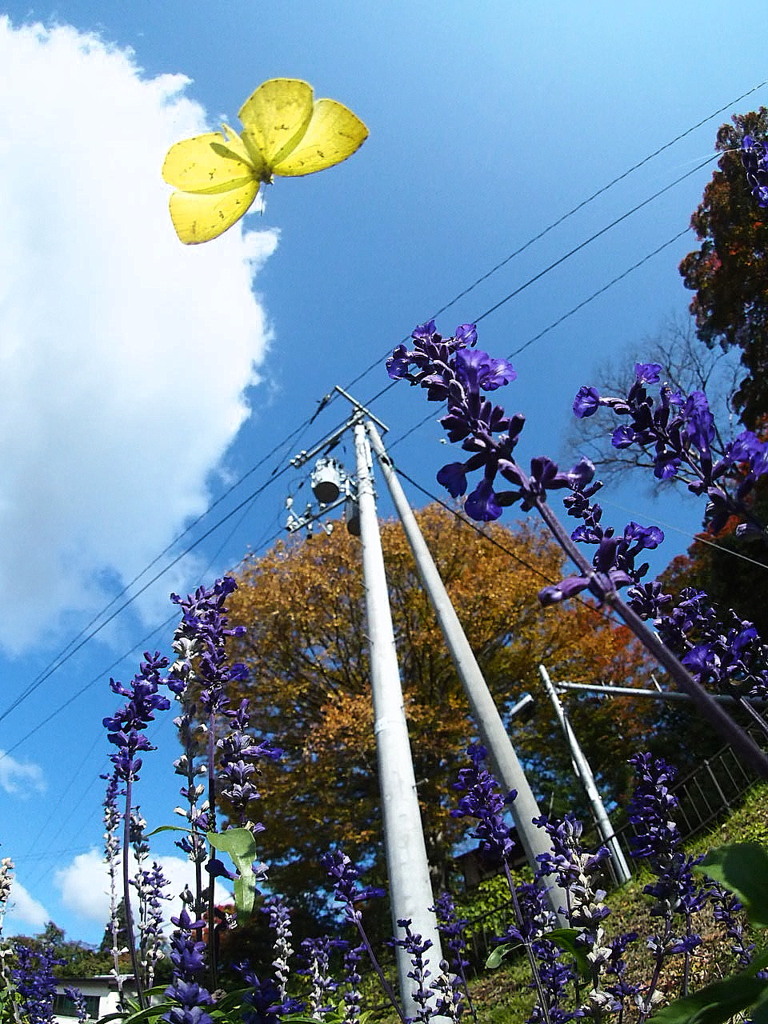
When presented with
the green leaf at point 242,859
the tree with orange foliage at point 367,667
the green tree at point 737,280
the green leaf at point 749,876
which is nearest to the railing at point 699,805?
the tree with orange foliage at point 367,667

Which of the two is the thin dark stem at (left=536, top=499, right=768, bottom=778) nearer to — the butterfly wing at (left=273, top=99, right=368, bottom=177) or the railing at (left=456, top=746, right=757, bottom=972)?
the butterfly wing at (left=273, top=99, right=368, bottom=177)

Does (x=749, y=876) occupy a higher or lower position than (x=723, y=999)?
higher

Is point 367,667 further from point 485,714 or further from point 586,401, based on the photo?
point 586,401

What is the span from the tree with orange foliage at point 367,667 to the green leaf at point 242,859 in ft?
40.4

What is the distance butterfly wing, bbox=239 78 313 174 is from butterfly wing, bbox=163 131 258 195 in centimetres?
3

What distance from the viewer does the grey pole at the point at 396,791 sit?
418cm

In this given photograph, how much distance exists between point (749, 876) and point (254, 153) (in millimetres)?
1539

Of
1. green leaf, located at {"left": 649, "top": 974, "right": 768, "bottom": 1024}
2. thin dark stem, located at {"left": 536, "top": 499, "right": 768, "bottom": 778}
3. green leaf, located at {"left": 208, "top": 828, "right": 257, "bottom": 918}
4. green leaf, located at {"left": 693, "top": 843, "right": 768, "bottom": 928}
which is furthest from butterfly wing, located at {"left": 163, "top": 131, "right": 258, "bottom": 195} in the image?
green leaf, located at {"left": 649, "top": 974, "right": 768, "bottom": 1024}

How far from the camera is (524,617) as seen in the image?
16703mm

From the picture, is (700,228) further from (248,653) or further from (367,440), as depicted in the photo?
(248,653)

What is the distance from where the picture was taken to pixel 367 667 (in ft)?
55.3

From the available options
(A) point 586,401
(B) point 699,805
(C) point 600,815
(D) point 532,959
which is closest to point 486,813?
(D) point 532,959

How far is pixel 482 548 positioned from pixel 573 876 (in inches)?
612

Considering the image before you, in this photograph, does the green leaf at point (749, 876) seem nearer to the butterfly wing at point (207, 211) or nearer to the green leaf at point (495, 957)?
the butterfly wing at point (207, 211)
